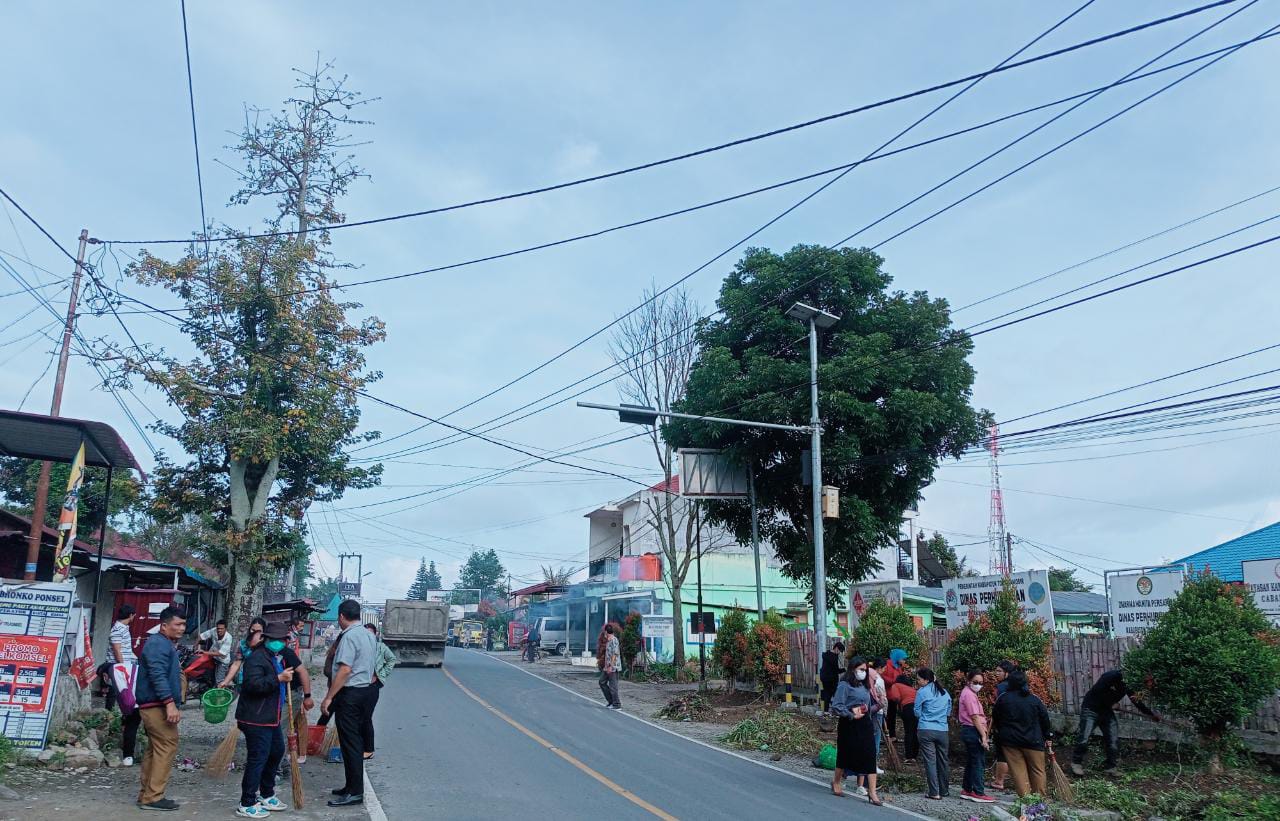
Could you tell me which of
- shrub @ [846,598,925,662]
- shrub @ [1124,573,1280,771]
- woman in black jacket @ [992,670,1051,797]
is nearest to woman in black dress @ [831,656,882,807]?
woman in black jacket @ [992,670,1051,797]

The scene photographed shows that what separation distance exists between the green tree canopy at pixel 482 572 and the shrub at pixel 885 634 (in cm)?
12615

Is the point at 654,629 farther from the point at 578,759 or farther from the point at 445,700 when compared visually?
the point at 578,759

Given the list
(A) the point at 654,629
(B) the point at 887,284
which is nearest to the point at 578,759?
(B) the point at 887,284

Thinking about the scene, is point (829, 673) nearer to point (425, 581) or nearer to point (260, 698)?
point (260, 698)

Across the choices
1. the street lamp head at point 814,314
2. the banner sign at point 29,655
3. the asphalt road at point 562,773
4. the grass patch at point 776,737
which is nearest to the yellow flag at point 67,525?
the banner sign at point 29,655

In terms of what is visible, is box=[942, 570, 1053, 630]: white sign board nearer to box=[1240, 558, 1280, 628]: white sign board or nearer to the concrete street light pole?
the concrete street light pole

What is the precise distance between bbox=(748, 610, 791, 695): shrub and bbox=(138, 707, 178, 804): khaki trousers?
1643 cm

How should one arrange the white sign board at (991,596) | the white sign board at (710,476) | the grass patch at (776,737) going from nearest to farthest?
the grass patch at (776,737) → the white sign board at (991,596) → the white sign board at (710,476)

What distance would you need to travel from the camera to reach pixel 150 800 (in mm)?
8461

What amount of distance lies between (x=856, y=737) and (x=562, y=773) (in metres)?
3.79

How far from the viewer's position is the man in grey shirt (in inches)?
357

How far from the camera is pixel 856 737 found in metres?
11.6

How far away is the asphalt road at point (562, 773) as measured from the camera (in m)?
9.89

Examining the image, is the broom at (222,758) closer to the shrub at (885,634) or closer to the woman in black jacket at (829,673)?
the shrub at (885,634)
